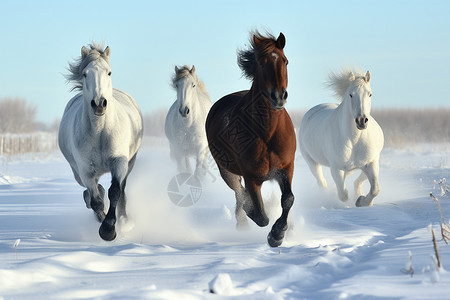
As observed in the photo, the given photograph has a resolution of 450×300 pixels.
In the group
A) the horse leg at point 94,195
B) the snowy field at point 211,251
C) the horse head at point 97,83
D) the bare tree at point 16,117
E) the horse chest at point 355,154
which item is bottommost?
the snowy field at point 211,251

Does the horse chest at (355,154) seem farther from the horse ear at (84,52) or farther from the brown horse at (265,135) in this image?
the horse ear at (84,52)

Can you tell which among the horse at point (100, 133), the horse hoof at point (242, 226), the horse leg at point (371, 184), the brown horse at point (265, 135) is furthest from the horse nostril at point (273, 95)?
the horse leg at point (371, 184)

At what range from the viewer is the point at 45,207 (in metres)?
9.59

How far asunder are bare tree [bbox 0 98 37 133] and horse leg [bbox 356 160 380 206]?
4750cm

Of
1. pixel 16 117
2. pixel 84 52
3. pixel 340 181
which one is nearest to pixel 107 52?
pixel 84 52

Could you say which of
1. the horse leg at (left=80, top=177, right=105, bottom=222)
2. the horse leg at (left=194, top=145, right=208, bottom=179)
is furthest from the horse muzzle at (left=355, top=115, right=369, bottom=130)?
the horse leg at (left=80, top=177, right=105, bottom=222)

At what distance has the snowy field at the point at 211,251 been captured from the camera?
370 centimetres

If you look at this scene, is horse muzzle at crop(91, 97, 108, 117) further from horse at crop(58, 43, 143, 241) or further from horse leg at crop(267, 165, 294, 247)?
→ horse leg at crop(267, 165, 294, 247)

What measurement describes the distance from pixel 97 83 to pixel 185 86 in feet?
13.1

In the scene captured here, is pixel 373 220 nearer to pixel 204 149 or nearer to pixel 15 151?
pixel 204 149

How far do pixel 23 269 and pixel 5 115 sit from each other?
171 feet

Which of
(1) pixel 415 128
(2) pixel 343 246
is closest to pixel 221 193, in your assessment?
(2) pixel 343 246

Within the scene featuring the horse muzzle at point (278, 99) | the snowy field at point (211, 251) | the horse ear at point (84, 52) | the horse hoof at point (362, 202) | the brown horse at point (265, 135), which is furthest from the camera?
the horse hoof at point (362, 202)

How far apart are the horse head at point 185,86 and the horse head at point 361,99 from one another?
276 centimetres
